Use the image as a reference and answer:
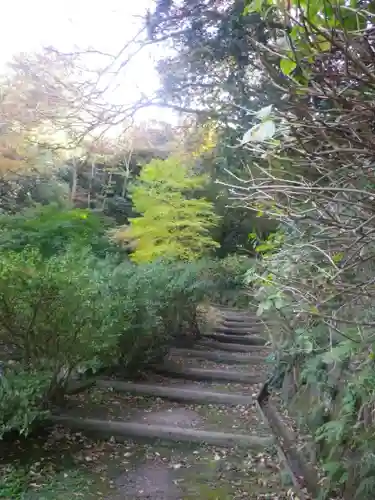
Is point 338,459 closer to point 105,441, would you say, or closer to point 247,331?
point 105,441

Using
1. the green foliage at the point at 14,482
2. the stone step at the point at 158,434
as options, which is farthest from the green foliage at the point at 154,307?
the green foliage at the point at 14,482

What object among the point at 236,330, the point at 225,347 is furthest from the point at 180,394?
the point at 236,330

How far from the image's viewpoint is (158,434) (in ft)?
14.9

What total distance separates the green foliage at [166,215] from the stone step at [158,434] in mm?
Result: 6716

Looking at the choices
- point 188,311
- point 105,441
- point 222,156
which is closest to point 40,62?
point 222,156

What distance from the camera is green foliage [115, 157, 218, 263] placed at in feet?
37.3

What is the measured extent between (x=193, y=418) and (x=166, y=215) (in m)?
6.68

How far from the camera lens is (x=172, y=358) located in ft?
24.5

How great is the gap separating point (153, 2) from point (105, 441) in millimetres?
4574

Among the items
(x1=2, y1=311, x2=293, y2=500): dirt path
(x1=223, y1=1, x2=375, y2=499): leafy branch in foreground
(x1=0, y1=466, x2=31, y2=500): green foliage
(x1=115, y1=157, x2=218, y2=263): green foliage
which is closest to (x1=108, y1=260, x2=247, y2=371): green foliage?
(x1=2, y1=311, x2=293, y2=500): dirt path

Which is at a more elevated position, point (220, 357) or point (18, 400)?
point (18, 400)

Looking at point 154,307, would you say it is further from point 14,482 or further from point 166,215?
point 166,215

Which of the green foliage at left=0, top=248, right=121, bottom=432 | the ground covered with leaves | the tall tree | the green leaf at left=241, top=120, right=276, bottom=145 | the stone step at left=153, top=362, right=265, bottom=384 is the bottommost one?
the stone step at left=153, top=362, right=265, bottom=384

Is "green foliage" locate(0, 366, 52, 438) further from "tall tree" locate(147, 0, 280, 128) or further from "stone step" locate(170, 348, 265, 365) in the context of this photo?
"stone step" locate(170, 348, 265, 365)
